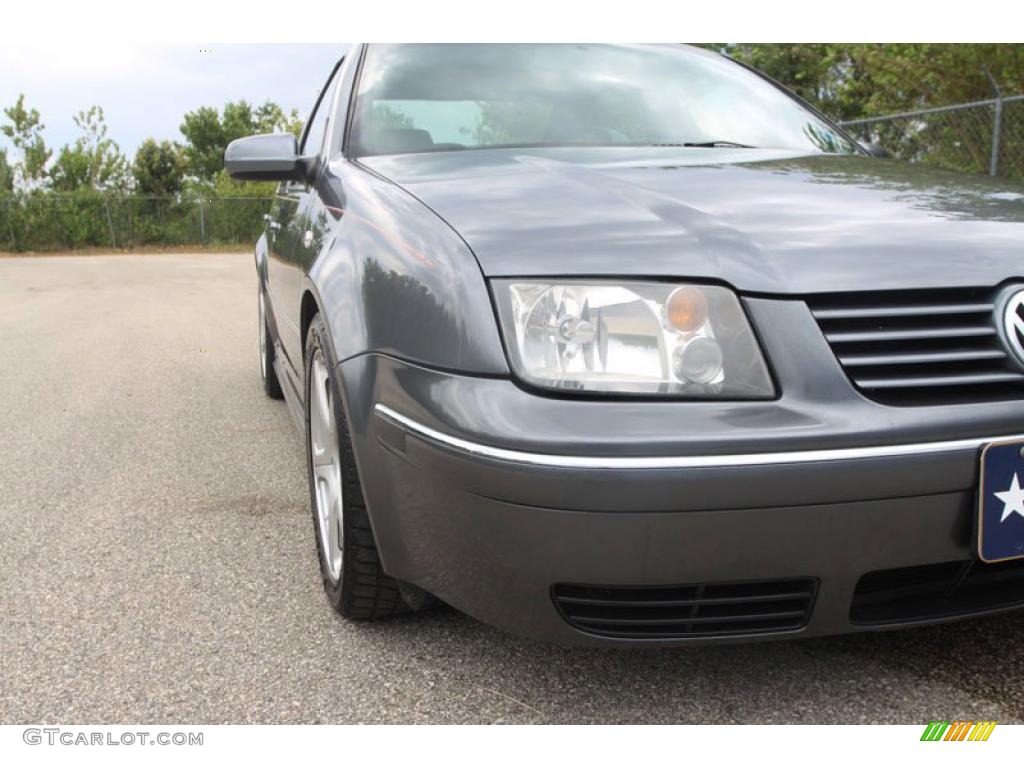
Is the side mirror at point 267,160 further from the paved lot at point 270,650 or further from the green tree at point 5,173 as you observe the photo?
the green tree at point 5,173

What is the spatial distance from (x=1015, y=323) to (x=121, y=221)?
105 feet

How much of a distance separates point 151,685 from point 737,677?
120cm

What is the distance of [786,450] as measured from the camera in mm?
1566

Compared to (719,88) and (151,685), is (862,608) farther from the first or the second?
(719,88)

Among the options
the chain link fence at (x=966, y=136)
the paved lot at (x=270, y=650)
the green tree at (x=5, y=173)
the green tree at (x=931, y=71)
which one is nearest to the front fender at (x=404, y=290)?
the paved lot at (x=270, y=650)

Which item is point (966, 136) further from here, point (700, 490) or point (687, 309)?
point (700, 490)

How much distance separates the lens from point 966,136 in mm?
9055

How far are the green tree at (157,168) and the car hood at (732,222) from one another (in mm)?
37993

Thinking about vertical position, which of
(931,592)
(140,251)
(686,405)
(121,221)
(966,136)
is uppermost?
(966,136)

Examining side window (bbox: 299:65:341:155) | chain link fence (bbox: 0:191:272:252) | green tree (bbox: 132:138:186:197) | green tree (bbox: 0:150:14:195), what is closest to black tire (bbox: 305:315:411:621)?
side window (bbox: 299:65:341:155)

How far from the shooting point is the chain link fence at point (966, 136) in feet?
27.7

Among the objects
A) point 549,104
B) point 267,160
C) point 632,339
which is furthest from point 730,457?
point 267,160

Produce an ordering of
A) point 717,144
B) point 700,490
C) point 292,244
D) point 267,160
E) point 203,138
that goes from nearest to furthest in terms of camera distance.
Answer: point 700,490 < point 717,144 < point 267,160 < point 292,244 < point 203,138

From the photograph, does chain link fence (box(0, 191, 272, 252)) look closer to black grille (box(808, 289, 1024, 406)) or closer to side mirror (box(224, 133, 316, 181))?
side mirror (box(224, 133, 316, 181))
